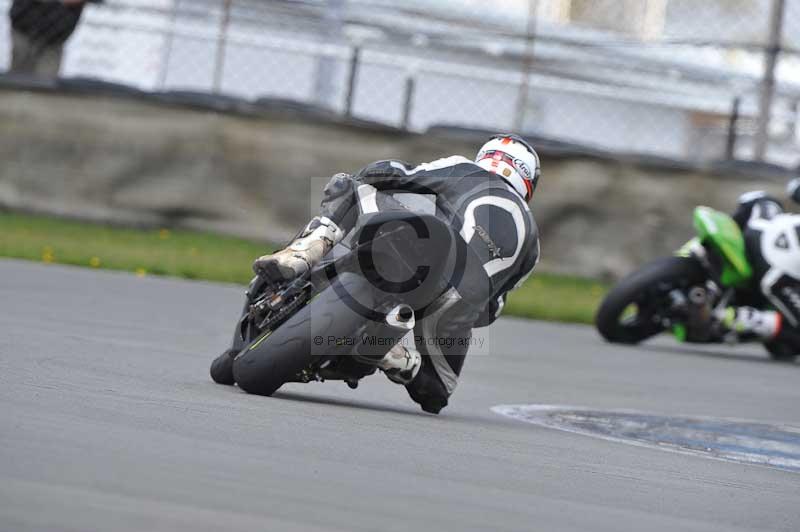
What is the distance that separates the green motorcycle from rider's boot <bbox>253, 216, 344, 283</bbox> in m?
4.98

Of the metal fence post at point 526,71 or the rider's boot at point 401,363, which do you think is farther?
the metal fence post at point 526,71

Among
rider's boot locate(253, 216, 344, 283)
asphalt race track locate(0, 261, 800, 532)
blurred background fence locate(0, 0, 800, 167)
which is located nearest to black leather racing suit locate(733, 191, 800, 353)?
asphalt race track locate(0, 261, 800, 532)

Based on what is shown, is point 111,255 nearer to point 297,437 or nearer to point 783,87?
point 783,87

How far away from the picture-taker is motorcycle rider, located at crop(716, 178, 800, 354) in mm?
10711

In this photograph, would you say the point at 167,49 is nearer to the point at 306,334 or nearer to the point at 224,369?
the point at 224,369

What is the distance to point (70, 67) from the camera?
16.6 metres

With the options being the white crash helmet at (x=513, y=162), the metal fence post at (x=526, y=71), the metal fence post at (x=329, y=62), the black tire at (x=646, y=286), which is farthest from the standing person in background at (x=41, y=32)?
the white crash helmet at (x=513, y=162)

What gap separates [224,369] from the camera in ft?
19.7

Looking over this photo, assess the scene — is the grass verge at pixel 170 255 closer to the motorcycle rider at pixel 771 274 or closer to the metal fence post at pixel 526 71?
the metal fence post at pixel 526 71

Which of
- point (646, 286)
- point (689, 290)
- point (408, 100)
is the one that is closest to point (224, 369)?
point (646, 286)

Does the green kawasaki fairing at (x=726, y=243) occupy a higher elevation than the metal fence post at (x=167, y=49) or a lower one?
lower

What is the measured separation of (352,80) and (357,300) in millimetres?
9221

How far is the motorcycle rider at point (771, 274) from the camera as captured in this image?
35.1 feet

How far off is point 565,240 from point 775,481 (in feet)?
29.1
